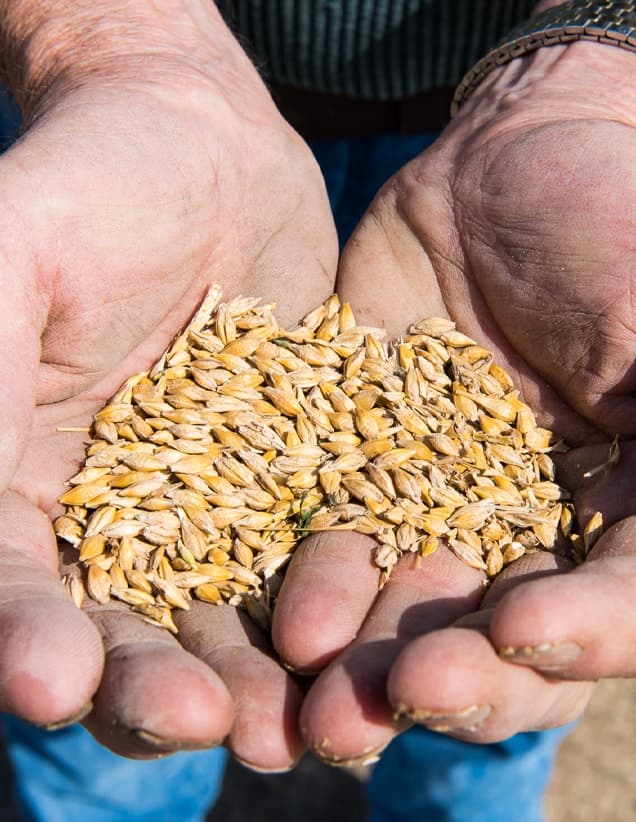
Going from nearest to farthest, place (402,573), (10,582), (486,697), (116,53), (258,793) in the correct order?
(486,697), (10,582), (402,573), (116,53), (258,793)

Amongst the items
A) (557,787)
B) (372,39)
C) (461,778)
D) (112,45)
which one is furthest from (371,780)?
(112,45)

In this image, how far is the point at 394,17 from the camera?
271cm

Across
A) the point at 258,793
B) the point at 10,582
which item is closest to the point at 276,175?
the point at 10,582

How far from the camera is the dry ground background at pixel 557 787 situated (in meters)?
3.80

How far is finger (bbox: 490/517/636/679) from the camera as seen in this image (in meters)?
1.41

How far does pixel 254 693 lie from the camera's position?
159 cm

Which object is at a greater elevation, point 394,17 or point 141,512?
point 394,17

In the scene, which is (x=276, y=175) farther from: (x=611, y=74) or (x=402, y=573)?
(x=402, y=573)

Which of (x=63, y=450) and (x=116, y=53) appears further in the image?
(x=116, y=53)

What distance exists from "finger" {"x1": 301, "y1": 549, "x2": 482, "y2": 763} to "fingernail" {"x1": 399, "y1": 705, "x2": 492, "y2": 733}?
6 cm

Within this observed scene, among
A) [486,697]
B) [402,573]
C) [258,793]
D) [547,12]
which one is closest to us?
[486,697]

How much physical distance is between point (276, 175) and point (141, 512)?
976 mm

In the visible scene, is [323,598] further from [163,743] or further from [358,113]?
[358,113]

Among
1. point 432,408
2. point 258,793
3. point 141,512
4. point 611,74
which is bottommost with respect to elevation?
point 258,793
